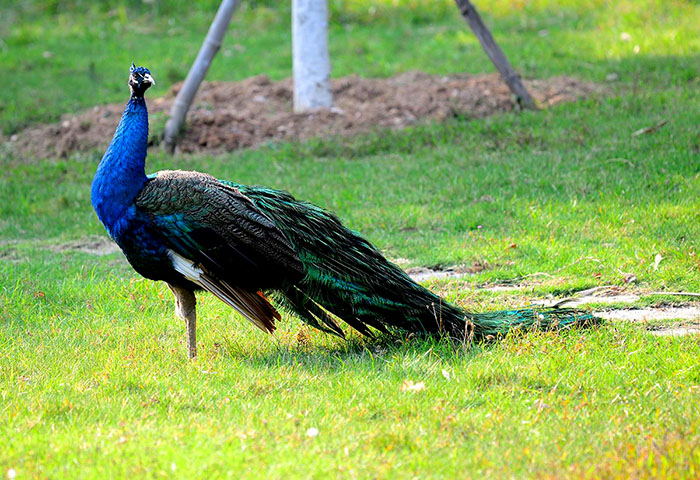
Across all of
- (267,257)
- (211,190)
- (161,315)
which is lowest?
(161,315)

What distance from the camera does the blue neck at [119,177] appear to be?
5402mm

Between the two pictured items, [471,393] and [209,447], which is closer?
[209,447]

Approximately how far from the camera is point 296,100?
41.1 ft

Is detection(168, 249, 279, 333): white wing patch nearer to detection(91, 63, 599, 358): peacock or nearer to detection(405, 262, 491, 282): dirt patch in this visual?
detection(91, 63, 599, 358): peacock

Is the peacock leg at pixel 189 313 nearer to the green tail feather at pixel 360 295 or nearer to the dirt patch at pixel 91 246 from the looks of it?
the green tail feather at pixel 360 295

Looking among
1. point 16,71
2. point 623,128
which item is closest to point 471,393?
point 623,128

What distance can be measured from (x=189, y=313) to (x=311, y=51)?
734cm

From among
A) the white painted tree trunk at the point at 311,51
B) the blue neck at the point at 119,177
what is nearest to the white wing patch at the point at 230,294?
the blue neck at the point at 119,177

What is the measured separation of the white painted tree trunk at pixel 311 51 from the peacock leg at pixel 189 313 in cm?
711

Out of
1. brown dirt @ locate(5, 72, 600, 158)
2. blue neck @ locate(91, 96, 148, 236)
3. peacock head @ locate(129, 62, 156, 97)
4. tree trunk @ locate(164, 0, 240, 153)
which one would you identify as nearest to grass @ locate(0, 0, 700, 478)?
brown dirt @ locate(5, 72, 600, 158)

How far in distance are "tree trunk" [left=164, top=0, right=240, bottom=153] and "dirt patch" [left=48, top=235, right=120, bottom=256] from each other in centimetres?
286

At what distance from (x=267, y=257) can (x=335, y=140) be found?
6.11 metres

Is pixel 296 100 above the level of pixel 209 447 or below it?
above

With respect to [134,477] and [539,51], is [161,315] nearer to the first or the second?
[134,477]
